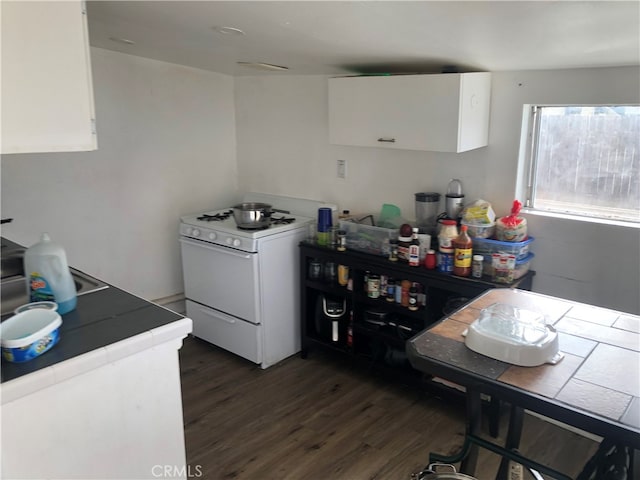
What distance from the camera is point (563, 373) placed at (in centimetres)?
143

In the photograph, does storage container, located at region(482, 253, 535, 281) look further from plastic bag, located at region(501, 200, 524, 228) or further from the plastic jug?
the plastic jug

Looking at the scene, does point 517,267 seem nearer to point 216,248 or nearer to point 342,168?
point 342,168

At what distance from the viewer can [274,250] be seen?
3.12m

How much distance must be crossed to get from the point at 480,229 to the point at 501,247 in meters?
0.14

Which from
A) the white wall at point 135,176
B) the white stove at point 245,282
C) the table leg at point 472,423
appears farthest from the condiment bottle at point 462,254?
the white wall at point 135,176

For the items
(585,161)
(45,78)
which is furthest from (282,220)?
(45,78)

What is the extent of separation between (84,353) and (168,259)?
229 cm

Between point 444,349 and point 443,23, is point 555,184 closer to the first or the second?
point 443,23

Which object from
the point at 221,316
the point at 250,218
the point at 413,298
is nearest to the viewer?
the point at 413,298

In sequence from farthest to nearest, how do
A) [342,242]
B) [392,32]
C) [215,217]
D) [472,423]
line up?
[215,217] < [342,242] < [392,32] < [472,423]

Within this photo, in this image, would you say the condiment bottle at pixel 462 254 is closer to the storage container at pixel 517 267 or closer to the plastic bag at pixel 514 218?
the storage container at pixel 517 267

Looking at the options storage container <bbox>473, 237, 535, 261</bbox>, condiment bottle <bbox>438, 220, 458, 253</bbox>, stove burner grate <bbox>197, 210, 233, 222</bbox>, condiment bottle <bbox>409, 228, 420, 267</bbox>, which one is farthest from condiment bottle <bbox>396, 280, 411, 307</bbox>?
stove burner grate <bbox>197, 210, 233, 222</bbox>

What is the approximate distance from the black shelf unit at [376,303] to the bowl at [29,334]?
1.69 m

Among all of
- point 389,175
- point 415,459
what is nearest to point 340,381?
point 415,459
